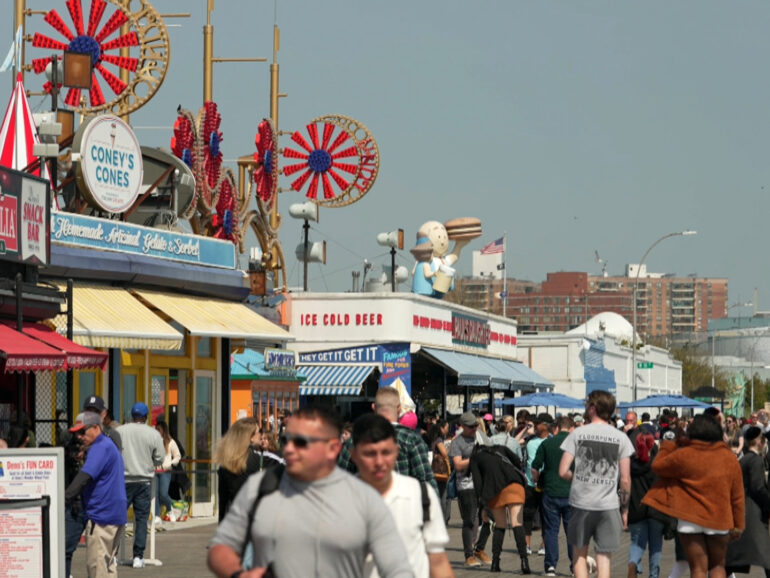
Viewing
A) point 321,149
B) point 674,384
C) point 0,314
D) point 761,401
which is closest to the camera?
point 0,314

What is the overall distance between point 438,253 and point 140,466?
3259cm

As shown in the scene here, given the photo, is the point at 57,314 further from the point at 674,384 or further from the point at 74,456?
the point at 674,384

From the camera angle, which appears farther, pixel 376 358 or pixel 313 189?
pixel 313 189

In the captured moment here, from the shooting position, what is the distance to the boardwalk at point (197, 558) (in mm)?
16531

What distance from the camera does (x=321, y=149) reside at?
50.7 m

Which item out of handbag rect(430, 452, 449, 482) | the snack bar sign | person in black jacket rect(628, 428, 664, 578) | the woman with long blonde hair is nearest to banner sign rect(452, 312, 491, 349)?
handbag rect(430, 452, 449, 482)

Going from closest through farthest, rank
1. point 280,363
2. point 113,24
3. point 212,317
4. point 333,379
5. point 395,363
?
point 212,317, point 113,24, point 280,363, point 333,379, point 395,363

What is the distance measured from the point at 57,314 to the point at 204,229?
51.6 ft

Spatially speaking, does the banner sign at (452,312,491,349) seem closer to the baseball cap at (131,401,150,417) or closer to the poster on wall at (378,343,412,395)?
the poster on wall at (378,343,412,395)

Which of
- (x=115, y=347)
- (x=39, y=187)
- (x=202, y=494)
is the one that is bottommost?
(x=202, y=494)

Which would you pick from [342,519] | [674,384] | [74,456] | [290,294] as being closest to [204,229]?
[290,294]

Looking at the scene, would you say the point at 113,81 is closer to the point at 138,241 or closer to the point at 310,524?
the point at 138,241

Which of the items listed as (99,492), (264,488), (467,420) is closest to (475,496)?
(467,420)

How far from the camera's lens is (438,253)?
162 feet
